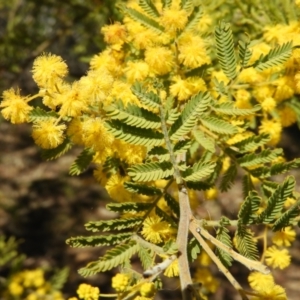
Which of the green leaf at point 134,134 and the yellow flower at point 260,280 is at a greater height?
the green leaf at point 134,134

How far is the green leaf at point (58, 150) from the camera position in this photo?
4.73ft

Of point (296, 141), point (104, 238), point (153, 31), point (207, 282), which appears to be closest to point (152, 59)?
point (153, 31)

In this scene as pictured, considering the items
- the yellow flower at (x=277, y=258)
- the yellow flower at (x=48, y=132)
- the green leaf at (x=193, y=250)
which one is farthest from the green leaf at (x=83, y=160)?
the yellow flower at (x=277, y=258)

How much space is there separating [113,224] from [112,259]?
109mm

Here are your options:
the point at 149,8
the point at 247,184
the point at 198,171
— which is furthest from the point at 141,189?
the point at 149,8

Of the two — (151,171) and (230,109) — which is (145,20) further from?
(151,171)

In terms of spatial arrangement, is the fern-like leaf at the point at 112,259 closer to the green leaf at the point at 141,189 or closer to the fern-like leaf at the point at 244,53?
the green leaf at the point at 141,189

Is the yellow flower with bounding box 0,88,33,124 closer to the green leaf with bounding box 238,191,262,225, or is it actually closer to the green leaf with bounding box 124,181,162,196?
the green leaf with bounding box 124,181,162,196

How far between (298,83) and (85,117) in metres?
0.61

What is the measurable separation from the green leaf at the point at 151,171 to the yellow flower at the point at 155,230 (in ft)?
0.50

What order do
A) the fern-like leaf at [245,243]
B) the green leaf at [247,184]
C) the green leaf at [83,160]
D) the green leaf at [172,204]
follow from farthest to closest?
the green leaf at [247,184], the green leaf at [83,160], the green leaf at [172,204], the fern-like leaf at [245,243]

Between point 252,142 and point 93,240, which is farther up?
point 252,142

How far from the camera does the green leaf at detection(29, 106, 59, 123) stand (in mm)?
1282

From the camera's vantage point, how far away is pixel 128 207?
4.30 ft
